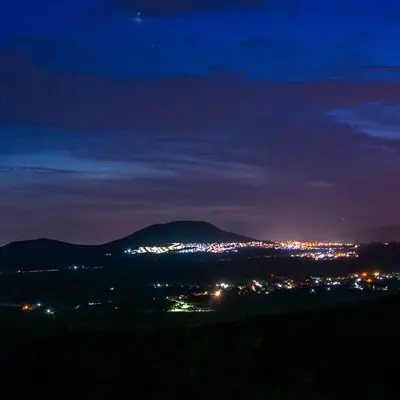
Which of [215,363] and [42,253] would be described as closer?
[215,363]

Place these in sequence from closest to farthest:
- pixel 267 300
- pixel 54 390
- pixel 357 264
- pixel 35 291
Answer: pixel 54 390 → pixel 267 300 → pixel 35 291 → pixel 357 264

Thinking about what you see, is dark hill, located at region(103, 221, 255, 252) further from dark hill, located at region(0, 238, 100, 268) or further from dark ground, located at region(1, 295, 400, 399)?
dark ground, located at region(1, 295, 400, 399)

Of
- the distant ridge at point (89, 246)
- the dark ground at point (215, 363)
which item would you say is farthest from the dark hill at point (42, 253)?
the dark ground at point (215, 363)

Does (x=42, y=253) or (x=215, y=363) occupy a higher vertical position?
(x=42, y=253)

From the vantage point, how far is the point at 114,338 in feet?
61.5

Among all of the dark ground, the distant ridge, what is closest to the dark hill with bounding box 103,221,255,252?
the distant ridge

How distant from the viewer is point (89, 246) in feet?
478

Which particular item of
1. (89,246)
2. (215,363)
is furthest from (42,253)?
(215,363)

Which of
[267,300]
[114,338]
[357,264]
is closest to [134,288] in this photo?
Answer: [267,300]

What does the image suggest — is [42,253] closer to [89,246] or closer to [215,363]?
[89,246]

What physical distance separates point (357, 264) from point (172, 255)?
4856cm

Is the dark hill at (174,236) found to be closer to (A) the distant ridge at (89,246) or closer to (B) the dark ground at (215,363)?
(A) the distant ridge at (89,246)

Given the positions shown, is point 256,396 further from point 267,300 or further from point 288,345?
point 267,300

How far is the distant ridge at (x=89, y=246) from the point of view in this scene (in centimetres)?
12112
